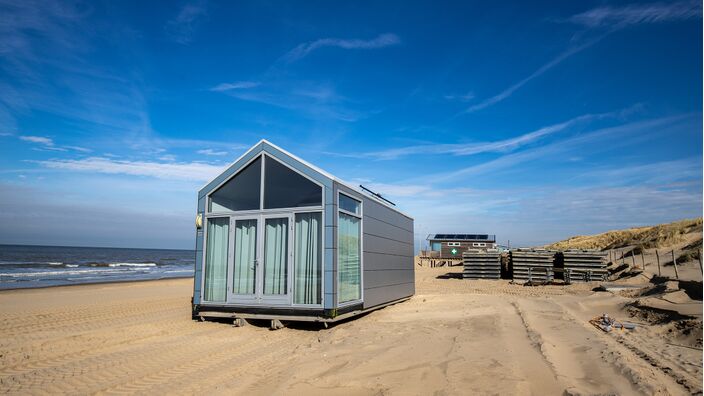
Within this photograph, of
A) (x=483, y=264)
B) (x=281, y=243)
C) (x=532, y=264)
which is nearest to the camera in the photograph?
(x=281, y=243)

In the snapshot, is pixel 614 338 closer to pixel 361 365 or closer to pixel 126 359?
pixel 361 365

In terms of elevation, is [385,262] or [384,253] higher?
[384,253]

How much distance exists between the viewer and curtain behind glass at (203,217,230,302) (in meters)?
9.66

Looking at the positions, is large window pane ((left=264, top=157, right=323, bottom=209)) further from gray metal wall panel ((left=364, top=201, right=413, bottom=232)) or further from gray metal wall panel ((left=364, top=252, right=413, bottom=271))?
gray metal wall panel ((left=364, top=252, right=413, bottom=271))

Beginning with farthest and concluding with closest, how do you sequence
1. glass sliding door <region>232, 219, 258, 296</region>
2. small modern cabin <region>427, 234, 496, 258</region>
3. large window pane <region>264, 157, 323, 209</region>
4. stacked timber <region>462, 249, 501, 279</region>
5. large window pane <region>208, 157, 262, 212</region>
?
small modern cabin <region>427, 234, 496, 258</region>
stacked timber <region>462, 249, 501, 279</region>
large window pane <region>208, 157, 262, 212</region>
glass sliding door <region>232, 219, 258, 296</region>
large window pane <region>264, 157, 323, 209</region>

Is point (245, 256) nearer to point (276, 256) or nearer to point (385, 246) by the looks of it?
point (276, 256)

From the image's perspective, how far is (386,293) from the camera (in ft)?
38.0

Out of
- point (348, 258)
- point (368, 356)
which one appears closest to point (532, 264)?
point (348, 258)

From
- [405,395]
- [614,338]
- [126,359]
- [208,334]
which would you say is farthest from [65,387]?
[614,338]

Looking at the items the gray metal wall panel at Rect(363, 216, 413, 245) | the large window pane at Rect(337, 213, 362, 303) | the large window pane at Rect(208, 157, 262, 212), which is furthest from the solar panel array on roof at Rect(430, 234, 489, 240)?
the large window pane at Rect(208, 157, 262, 212)

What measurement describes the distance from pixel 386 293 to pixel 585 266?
13187 millimetres

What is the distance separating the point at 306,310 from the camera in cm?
867

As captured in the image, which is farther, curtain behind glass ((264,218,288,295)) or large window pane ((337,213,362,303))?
curtain behind glass ((264,218,288,295))

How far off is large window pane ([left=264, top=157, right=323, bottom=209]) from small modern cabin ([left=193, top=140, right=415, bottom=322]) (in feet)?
0.07
